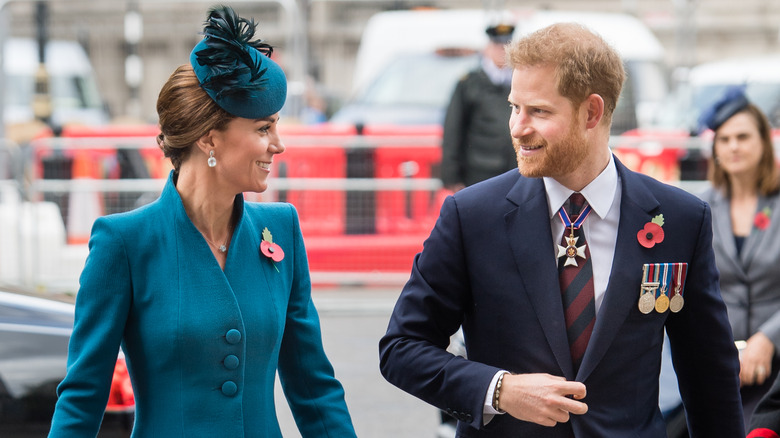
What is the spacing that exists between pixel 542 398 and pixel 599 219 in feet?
1.74

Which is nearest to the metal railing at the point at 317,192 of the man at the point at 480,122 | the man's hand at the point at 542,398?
the man at the point at 480,122

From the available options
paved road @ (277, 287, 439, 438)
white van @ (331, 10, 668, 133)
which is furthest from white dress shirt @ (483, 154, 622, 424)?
white van @ (331, 10, 668, 133)

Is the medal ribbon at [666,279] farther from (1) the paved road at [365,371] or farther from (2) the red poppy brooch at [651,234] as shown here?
(1) the paved road at [365,371]

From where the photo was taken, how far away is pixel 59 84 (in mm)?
21344

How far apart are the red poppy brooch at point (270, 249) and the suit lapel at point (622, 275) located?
0.86m

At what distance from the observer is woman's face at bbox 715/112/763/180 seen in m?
5.22

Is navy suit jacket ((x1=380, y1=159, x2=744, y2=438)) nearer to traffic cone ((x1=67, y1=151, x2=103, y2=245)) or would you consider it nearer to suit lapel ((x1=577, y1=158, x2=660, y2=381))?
suit lapel ((x1=577, y1=158, x2=660, y2=381))

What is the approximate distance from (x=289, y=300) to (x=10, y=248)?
7.54 meters

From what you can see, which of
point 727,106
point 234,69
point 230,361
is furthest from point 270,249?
point 727,106

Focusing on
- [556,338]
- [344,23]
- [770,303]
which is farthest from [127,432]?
[344,23]

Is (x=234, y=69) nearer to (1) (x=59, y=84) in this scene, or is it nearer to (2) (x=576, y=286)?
(2) (x=576, y=286)

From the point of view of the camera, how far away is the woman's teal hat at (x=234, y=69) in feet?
9.85

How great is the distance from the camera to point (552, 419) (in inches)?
105

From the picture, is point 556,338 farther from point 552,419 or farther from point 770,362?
point 770,362
